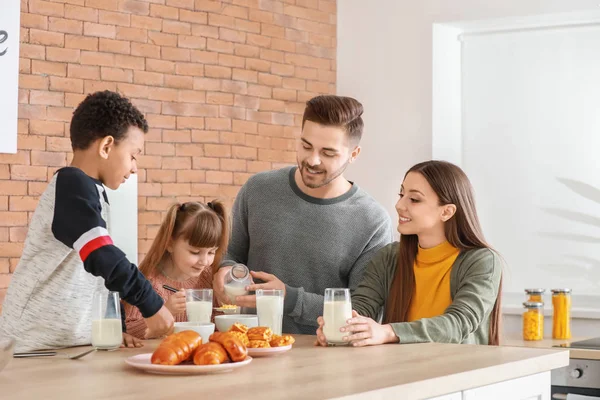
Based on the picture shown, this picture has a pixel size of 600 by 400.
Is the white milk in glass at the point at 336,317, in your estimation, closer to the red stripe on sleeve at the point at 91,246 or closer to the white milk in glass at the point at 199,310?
the white milk in glass at the point at 199,310

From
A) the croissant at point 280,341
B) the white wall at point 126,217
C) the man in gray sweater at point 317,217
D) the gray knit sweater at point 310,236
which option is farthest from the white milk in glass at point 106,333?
the white wall at point 126,217

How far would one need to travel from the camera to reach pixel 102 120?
2699 mm

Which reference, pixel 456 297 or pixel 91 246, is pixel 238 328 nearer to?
pixel 91 246

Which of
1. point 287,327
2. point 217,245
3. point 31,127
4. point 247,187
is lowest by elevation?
point 287,327

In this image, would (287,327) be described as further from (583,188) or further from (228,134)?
(583,188)

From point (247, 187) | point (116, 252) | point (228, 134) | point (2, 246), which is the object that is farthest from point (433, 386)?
point (228, 134)

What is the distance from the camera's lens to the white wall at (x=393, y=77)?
5.61 m

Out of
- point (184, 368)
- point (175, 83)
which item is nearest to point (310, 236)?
point (184, 368)

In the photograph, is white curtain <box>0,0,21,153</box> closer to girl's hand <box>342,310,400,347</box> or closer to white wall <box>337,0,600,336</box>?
white wall <box>337,0,600,336</box>

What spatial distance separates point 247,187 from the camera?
11.3 ft

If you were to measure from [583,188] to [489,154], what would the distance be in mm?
612

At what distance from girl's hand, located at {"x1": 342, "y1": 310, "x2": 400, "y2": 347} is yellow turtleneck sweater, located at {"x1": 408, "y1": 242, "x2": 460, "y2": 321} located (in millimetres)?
390

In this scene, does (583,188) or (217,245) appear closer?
(217,245)

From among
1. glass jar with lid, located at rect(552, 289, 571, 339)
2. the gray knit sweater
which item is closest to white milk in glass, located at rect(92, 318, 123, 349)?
the gray knit sweater
